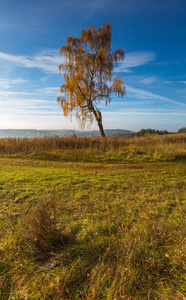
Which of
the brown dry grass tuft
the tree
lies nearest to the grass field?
the brown dry grass tuft

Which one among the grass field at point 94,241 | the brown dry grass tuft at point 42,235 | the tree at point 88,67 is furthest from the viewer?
the tree at point 88,67

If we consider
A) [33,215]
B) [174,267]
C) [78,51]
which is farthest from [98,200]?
[78,51]

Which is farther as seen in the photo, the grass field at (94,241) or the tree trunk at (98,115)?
the tree trunk at (98,115)

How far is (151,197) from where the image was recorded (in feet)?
15.6

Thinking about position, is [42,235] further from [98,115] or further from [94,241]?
[98,115]

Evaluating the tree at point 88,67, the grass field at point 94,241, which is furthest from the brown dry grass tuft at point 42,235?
the tree at point 88,67

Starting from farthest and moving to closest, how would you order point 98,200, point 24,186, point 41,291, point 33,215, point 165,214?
1. point 24,186
2. point 98,200
3. point 165,214
4. point 33,215
5. point 41,291

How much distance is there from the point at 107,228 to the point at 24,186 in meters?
3.52

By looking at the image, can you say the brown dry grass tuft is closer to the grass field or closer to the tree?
the grass field

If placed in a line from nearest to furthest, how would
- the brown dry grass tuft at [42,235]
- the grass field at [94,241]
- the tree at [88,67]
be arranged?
the grass field at [94,241]
the brown dry grass tuft at [42,235]
the tree at [88,67]

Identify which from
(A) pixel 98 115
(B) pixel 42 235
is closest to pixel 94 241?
(B) pixel 42 235

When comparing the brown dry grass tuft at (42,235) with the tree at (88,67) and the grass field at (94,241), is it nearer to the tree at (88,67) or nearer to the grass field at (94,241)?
the grass field at (94,241)

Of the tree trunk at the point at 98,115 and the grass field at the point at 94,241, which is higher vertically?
the tree trunk at the point at 98,115

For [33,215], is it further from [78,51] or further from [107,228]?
[78,51]
